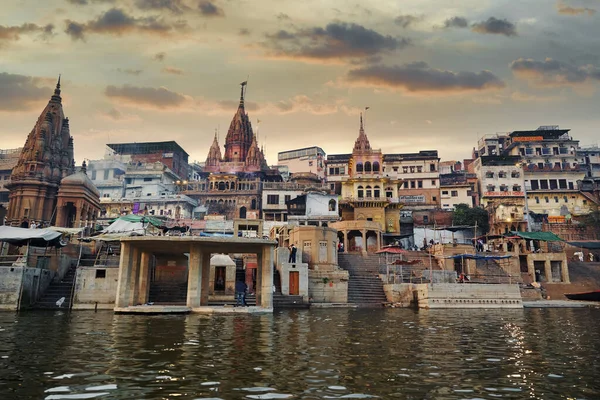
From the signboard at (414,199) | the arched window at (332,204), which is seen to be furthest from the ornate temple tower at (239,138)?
the signboard at (414,199)

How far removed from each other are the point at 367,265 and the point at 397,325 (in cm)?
2092

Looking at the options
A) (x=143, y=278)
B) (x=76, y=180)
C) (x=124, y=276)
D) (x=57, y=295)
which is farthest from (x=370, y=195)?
(x=57, y=295)

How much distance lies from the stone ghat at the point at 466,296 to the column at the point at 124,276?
18250 mm

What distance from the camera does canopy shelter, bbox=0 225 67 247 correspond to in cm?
2531

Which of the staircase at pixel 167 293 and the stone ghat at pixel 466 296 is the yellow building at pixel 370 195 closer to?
the stone ghat at pixel 466 296

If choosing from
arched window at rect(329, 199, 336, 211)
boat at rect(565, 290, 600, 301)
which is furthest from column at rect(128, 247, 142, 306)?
arched window at rect(329, 199, 336, 211)

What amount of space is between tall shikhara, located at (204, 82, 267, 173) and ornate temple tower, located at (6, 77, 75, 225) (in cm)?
3724

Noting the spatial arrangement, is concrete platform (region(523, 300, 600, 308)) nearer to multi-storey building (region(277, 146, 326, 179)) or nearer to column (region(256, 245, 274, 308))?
column (region(256, 245, 274, 308))

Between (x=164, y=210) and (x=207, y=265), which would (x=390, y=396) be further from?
(x=164, y=210)

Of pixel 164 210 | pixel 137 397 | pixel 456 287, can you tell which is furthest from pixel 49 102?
pixel 137 397

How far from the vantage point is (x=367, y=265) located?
125 feet

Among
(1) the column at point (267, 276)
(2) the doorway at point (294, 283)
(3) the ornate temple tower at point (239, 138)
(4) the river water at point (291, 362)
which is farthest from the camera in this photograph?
(3) the ornate temple tower at point (239, 138)

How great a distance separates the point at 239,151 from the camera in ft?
292

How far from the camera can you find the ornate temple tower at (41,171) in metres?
40.7
